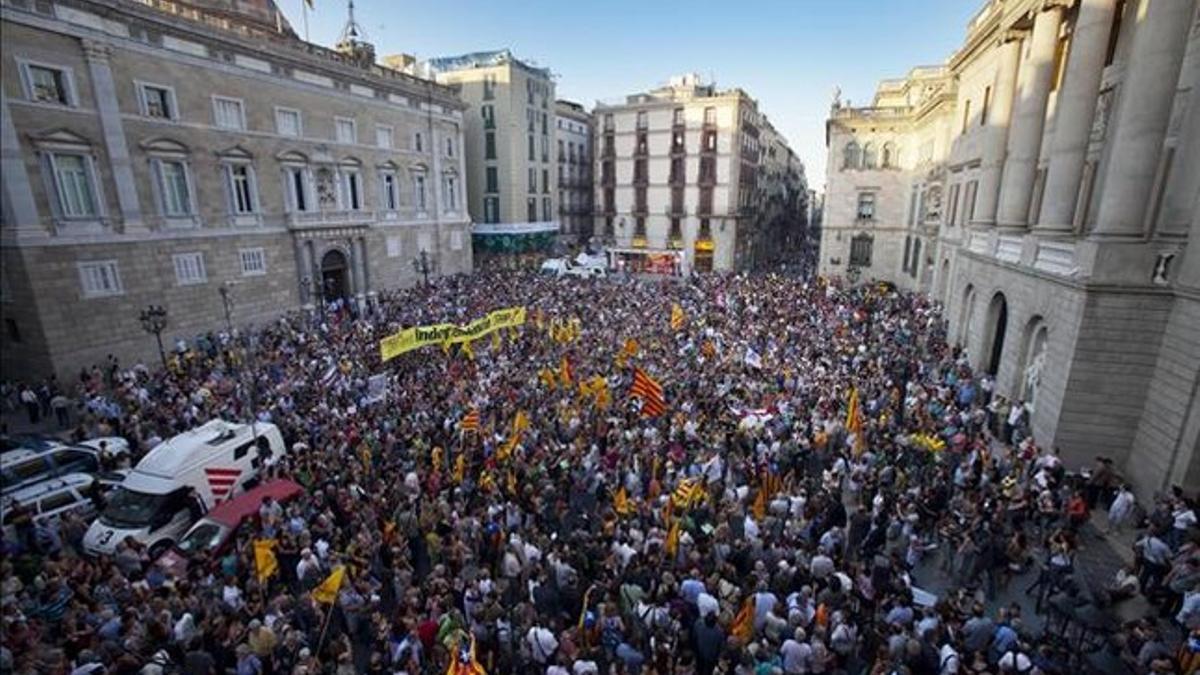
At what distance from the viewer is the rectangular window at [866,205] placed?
46.8 metres

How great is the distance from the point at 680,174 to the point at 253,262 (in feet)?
126

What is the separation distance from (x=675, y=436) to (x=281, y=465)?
31.8 feet

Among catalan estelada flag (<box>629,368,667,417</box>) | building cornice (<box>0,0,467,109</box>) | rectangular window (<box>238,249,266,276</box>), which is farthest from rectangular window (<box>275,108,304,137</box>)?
catalan estelada flag (<box>629,368,667,417</box>)

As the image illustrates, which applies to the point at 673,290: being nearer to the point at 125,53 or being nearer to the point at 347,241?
the point at 347,241

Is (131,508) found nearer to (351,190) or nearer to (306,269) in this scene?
(306,269)

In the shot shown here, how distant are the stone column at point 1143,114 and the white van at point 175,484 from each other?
836 inches

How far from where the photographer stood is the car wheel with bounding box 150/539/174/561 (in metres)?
11.4

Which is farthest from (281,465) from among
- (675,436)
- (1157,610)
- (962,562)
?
(1157,610)

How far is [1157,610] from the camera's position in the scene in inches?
407

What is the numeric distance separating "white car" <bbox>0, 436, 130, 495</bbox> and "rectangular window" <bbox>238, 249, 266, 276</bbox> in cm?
1452

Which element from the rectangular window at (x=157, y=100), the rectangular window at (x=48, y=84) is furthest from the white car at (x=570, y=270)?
the rectangular window at (x=48, y=84)

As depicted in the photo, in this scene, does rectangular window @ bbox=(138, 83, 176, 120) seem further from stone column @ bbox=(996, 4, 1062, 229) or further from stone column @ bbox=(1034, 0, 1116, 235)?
stone column @ bbox=(996, 4, 1062, 229)

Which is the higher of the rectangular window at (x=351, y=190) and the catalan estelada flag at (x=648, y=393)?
the rectangular window at (x=351, y=190)

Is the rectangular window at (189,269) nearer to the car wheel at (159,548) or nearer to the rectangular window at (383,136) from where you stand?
the rectangular window at (383,136)
